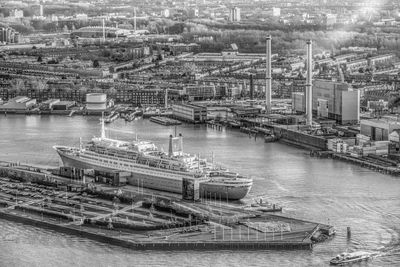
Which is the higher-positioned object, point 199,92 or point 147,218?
point 199,92

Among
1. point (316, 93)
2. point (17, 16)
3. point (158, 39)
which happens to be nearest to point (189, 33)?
point (158, 39)

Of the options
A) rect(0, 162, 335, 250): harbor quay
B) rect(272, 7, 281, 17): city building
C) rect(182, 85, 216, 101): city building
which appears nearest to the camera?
rect(0, 162, 335, 250): harbor quay

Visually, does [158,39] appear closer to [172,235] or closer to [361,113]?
[361,113]

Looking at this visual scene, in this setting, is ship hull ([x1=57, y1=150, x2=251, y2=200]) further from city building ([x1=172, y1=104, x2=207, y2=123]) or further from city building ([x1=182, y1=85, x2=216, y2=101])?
city building ([x1=182, y1=85, x2=216, y2=101])

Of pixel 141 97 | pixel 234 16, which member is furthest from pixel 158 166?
pixel 234 16

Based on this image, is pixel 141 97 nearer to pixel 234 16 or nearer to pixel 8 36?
pixel 8 36

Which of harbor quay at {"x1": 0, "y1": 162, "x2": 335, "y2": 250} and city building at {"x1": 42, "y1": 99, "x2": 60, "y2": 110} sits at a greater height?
city building at {"x1": 42, "y1": 99, "x2": 60, "y2": 110}

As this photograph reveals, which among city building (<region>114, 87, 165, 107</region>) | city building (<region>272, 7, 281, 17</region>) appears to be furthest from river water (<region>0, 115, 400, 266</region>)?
city building (<region>272, 7, 281, 17</region>)
